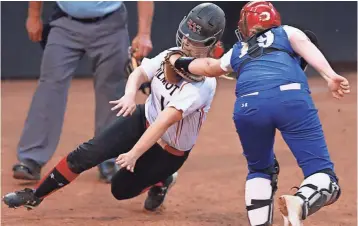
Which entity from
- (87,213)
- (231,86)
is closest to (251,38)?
(87,213)

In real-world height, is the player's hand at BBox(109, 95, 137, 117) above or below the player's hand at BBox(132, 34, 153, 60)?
above

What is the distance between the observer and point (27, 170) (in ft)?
19.7

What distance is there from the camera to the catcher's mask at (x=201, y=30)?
4500mm

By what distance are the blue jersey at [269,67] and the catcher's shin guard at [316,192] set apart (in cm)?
49

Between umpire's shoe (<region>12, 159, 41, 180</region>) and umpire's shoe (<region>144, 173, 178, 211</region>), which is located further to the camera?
umpire's shoe (<region>12, 159, 41, 180</region>)

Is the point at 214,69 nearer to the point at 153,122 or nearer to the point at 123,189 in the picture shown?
the point at 153,122

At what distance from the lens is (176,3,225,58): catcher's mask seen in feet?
14.8

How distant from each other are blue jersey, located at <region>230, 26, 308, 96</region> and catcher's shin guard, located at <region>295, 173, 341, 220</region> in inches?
19.3

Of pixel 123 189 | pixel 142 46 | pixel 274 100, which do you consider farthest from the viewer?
pixel 142 46

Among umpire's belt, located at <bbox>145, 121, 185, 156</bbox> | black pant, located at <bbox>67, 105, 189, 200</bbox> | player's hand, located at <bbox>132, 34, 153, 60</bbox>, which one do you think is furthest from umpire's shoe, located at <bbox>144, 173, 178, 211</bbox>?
player's hand, located at <bbox>132, 34, 153, 60</bbox>

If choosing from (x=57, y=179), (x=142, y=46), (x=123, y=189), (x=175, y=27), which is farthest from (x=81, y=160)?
(x=175, y=27)

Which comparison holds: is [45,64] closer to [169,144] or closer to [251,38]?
[169,144]

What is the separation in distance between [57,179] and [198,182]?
1.66 metres

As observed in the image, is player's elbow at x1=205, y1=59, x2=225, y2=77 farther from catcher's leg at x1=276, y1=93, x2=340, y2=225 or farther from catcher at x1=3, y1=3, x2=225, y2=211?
catcher's leg at x1=276, y1=93, x2=340, y2=225
